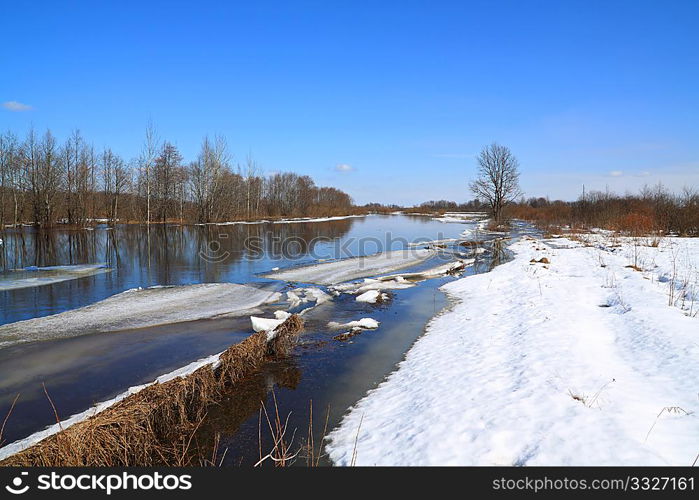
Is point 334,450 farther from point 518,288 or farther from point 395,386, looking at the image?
point 518,288

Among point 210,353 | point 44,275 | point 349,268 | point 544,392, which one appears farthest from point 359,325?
point 44,275

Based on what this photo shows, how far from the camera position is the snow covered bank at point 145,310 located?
8.52 meters

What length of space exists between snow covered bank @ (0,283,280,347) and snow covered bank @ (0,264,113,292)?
4283mm

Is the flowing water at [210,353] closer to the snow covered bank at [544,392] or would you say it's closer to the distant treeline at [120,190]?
the snow covered bank at [544,392]

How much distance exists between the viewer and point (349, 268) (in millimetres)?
17656

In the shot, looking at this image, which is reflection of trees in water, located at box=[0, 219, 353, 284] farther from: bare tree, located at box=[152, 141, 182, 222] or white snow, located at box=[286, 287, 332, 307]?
bare tree, located at box=[152, 141, 182, 222]

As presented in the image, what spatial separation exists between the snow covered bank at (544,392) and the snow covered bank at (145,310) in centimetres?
600

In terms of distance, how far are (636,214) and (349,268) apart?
24152 mm

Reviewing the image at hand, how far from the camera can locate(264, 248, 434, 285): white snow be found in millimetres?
15438

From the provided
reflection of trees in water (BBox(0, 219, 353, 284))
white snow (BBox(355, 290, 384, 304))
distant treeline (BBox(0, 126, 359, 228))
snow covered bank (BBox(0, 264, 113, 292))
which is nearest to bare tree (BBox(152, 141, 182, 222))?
distant treeline (BBox(0, 126, 359, 228))

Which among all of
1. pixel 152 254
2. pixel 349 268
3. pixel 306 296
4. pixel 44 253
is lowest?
pixel 306 296

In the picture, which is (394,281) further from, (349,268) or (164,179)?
(164,179)

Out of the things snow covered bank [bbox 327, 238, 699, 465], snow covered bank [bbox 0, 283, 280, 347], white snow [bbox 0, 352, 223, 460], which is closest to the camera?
snow covered bank [bbox 327, 238, 699, 465]

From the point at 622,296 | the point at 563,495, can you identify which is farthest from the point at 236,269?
the point at 563,495
